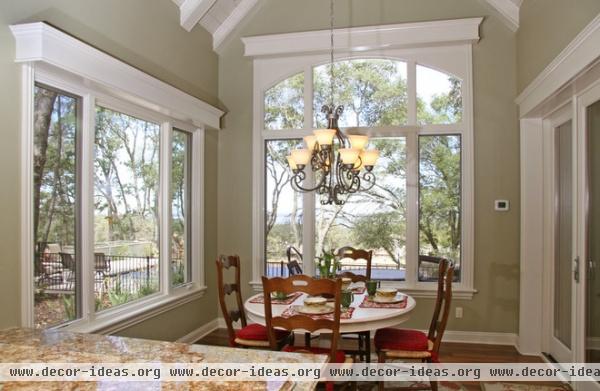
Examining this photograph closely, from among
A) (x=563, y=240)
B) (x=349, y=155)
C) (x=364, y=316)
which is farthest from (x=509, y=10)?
(x=364, y=316)

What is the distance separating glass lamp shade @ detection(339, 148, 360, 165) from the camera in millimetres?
3135

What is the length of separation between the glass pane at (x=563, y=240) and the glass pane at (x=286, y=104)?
2511 millimetres

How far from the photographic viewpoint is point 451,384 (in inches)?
132

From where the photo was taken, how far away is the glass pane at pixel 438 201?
177 inches

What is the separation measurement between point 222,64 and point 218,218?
1778 mm

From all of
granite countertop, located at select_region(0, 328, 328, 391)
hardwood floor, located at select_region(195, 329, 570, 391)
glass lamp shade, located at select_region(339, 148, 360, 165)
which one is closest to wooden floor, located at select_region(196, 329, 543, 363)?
hardwood floor, located at select_region(195, 329, 570, 391)

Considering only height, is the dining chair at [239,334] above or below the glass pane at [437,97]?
below

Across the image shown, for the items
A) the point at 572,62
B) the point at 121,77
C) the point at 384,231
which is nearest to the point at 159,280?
the point at 121,77

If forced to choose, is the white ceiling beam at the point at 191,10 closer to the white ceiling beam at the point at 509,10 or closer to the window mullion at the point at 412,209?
the window mullion at the point at 412,209

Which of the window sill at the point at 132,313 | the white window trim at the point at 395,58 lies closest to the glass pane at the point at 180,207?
the window sill at the point at 132,313

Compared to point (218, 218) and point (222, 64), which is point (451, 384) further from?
point (222, 64)

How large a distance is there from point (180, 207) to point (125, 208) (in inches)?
33.8

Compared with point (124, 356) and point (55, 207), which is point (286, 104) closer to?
point (55, 207)

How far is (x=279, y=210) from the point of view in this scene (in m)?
4.91
